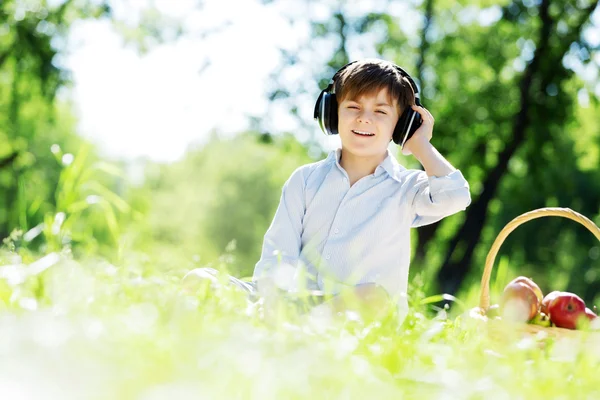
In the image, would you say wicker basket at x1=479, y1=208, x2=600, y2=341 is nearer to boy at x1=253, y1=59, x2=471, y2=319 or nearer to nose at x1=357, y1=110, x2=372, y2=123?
boy at x1=253, y1=59, x2=471, y2=319

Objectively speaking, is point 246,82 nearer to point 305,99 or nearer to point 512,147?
point 305,99

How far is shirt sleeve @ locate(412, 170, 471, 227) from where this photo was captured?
3.28 meters

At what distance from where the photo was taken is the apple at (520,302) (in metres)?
3.48

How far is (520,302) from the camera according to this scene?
359cm

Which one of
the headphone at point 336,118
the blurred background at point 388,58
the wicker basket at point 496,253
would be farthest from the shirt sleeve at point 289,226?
the blurred background at point 388,58

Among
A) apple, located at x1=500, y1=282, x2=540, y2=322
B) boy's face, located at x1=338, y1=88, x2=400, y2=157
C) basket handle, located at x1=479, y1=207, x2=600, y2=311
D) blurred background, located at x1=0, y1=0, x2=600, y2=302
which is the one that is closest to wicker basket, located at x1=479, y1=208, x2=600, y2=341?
basket handle, located at x1=479, y1=207, x2=600, y2=311

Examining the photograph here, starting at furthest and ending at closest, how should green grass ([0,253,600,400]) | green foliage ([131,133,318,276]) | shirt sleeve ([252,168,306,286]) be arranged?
green foliage ([131,133,318,276]) < shirt sleeve ([252,168,306,286]) < green grass ([0,253,600,400])

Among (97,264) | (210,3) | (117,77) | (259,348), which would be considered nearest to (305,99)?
(210,3)

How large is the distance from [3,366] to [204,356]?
0.40 meters

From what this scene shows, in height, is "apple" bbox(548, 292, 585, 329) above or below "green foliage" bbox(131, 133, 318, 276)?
above

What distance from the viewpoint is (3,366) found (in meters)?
1.25

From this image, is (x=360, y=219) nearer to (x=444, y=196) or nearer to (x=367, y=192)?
(x=367, y=192)

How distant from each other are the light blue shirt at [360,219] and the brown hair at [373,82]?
1.11ft

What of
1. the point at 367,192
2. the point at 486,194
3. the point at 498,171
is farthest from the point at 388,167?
the point at 498,171
